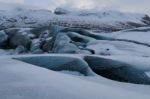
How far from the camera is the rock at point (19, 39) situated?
15479mm

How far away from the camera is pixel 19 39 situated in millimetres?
16000

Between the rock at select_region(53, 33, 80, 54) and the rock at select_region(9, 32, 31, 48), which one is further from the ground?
the rock at select_region(53, 33, 80, 54)

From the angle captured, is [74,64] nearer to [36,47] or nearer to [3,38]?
[36,47]

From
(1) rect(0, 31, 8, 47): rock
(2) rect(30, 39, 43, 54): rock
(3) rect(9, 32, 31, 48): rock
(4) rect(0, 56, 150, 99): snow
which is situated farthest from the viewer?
(1) rect(0, 31, 8, 47): rock

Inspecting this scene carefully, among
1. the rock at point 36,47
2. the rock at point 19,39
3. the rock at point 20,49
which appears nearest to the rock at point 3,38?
the rock at point 19,39

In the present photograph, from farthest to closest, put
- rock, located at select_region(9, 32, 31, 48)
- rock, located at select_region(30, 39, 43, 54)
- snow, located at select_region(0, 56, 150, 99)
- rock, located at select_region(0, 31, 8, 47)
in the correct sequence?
rock, located at select_region(0, 31, 8, 47)
rock, located at select_region(9, 32, 31, 48)
rock, located at select_region(30, 39, 43, 54)
snow, located at select_region(0, 56, 150, 99)

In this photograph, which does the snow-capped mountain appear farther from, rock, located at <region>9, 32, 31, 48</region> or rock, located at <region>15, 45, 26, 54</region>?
rock, located at <region>15, 45, 26, 54</region>

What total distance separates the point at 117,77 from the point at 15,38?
33.4ft

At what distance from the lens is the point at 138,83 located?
6.24m

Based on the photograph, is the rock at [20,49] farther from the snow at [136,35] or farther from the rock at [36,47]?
the snow at [136,35]

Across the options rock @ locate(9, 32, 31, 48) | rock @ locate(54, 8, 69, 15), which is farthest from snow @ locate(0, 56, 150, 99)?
rock @ locate(54, 8, 69, 15)

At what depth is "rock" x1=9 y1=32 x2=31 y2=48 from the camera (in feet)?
50.8

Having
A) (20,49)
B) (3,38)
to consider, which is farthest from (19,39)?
(3,38)

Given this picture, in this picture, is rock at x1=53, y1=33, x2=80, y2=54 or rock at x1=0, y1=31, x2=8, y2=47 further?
rock at x1=0, y1=31, x2=8, y2=47
